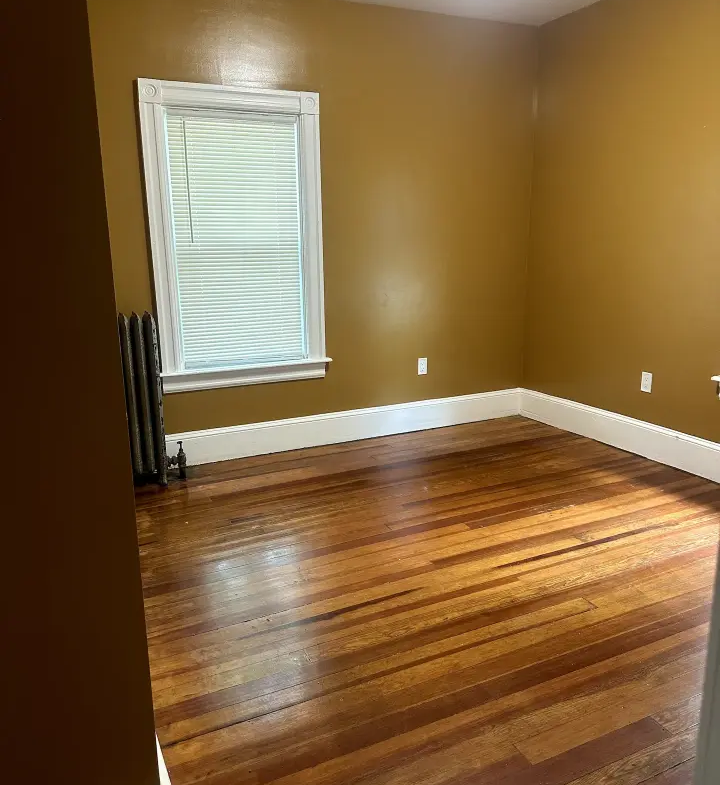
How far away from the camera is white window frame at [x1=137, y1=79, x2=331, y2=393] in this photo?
3.24m

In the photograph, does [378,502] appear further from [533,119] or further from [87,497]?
[533,119]

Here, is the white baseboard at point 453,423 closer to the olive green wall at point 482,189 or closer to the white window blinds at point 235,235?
the olive green wall at point 482,189

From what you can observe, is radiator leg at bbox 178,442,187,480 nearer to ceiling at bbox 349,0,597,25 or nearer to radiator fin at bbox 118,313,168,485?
radiator fin at bbox 118,313,168,485

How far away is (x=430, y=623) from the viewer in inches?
83.1

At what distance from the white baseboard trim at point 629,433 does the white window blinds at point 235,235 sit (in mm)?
1874

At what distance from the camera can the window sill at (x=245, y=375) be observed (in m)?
3.54

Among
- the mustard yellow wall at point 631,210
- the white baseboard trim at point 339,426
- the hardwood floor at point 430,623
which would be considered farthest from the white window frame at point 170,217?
the mustard yellow wall at point 631,210

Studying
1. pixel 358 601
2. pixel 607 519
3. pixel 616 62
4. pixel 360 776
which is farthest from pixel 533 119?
pixel 360 776

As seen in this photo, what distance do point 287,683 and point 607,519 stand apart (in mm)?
1739

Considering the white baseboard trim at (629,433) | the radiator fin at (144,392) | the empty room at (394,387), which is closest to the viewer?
the empty room at (394,387)

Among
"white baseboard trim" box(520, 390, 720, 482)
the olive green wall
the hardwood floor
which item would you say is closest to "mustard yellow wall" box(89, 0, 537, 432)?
the olive green wall

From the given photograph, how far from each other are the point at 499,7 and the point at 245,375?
267 centimetres

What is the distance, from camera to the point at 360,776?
150 centimetres

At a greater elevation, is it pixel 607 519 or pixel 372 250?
pixel 372 250
